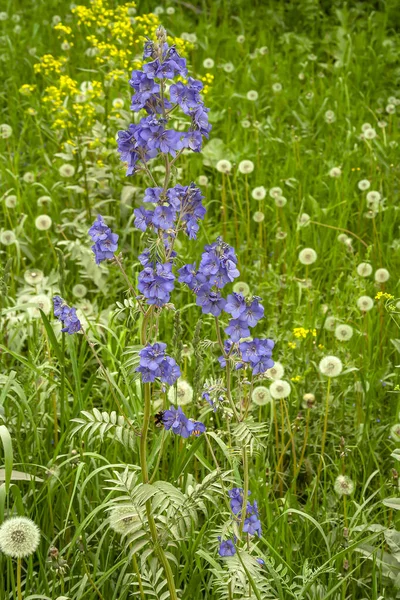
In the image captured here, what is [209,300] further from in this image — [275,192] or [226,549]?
[275,192]

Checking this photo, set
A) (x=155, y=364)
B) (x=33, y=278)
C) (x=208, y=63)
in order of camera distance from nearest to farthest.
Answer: (x=155, y=364) → (x=33, y=278) → (x=208, y=63)

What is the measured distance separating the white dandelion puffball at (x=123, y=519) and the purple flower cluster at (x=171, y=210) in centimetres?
59

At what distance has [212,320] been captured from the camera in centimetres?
317

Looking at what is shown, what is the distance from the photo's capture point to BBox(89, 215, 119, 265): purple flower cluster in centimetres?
171

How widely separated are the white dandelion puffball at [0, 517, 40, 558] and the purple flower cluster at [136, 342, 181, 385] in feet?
1.33

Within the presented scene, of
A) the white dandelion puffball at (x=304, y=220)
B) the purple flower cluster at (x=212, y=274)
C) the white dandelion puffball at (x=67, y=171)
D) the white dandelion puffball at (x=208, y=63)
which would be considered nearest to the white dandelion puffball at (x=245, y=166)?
the white dandelion puffball at (x=304, y=220)

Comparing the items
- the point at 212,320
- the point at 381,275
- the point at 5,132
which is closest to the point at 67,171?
the point at 5,132

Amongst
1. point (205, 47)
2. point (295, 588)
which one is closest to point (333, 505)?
point (295, 588)

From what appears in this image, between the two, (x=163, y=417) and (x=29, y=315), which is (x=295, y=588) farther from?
(x=29, y=315)

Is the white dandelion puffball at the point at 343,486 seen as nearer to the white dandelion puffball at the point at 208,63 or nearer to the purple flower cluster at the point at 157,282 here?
the purple flower cluster at the point at 157,282

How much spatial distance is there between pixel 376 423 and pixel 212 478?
3.56ft

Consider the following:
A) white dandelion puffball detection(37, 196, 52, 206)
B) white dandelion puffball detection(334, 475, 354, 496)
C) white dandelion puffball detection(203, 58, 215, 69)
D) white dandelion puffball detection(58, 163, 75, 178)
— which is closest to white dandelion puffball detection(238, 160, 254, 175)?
white dandelion puffball detection(58, 163, 75, 178)

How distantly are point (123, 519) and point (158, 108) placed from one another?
902mm

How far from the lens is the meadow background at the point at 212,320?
2.02 meters
